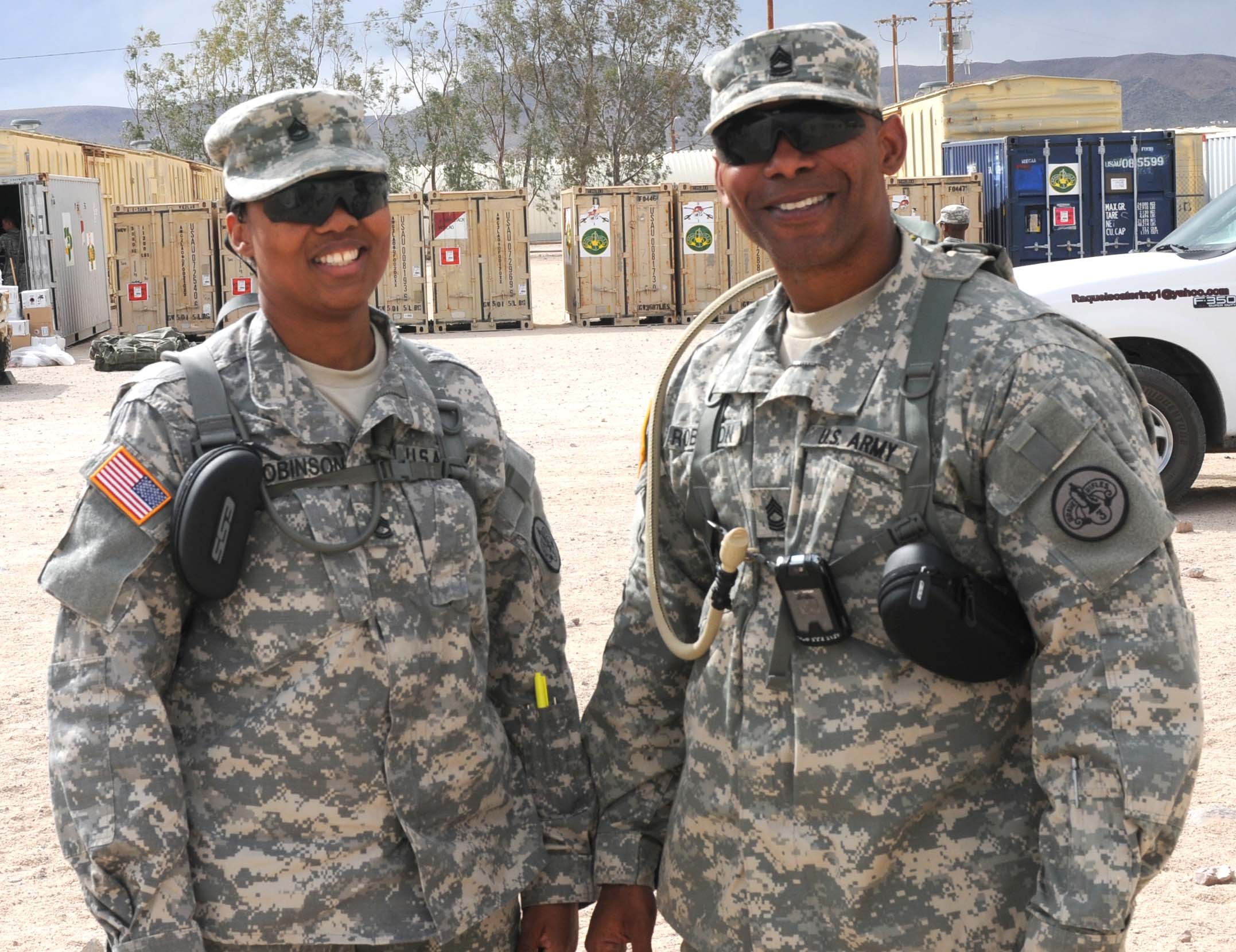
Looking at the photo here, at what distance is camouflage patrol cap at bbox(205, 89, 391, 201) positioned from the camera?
8.14 feet

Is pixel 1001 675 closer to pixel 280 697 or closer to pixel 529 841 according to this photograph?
pixel 529 841

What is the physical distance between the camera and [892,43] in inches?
3748

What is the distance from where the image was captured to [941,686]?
7.34ft

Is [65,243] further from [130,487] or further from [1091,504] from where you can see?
[1091,504]

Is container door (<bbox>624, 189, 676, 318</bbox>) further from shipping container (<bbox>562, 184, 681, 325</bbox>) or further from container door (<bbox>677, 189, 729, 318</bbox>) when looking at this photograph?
container door (<bbox>677, 189, 729, 318</bbox>)

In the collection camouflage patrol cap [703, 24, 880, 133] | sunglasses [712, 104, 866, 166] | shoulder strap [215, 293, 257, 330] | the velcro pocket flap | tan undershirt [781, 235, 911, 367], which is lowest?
the velcro pocket flap

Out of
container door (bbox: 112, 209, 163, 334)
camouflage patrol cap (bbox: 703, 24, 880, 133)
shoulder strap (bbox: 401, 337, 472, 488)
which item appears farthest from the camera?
container door (bbox: 112, 209, 163, 334)

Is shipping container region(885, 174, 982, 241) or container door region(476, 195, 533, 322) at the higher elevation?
shipping container region(885, 174, 982, 241)

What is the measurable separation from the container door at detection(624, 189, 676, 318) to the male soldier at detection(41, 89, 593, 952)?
20883 mm

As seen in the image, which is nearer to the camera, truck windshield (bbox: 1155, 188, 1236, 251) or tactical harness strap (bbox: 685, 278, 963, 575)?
tactical harness strap (bbox: 685, 278, 963, 575)

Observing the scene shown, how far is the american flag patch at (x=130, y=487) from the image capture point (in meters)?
2.31

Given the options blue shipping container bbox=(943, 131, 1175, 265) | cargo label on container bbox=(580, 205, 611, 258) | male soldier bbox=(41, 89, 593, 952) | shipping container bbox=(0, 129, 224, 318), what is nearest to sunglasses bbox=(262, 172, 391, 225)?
male soldier bbox=(41, 89, 593, 952)

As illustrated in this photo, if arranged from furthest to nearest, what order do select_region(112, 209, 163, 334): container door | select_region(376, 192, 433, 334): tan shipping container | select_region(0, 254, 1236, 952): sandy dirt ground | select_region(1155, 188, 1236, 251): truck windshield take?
select_region(112, 209, 163, 334): container door < select_region(376, 192, 433, 334): tan shipping container < select_region(1155, 188, 1236, 251): truck windshield < select_region(0, 254, 1236, 952): sandy dirt ground

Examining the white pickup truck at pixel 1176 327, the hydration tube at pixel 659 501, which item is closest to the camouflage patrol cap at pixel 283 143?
the hydration tube at pixel 659 501
